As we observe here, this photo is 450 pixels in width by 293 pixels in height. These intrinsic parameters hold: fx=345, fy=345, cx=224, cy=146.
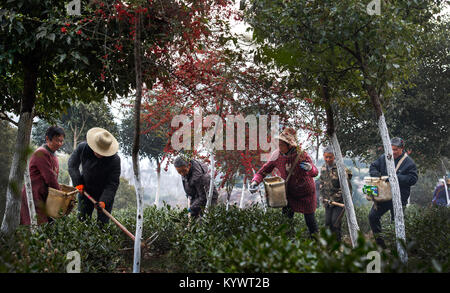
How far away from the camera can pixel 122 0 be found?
3.77 metres

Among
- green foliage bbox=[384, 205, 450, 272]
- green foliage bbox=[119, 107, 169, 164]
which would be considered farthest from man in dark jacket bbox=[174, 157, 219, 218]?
green foliage bbox=[119, 107, 169, 164]

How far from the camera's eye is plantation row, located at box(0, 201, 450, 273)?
2.21 meters

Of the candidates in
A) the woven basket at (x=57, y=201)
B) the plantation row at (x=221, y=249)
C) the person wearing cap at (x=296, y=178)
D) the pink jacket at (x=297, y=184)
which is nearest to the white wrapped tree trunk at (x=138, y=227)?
the plantation row at (x=221, y=249)

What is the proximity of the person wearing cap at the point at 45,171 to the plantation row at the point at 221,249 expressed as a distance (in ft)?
2.98

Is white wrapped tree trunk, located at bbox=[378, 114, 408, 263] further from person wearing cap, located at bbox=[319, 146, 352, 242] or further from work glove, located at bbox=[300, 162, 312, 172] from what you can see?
person wearing cap, located at bbox=[319, 146, 352, 242]

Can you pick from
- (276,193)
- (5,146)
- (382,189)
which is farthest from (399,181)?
(5,146)

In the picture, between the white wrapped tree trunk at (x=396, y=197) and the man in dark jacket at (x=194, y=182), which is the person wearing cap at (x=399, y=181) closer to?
the white wrapped tree trunk at (x=396, y=197)

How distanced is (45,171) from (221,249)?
11.6 ft

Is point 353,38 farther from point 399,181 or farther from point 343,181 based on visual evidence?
point 399,181

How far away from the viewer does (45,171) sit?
5.22 metres

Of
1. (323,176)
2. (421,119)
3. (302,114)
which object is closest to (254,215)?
(302,114)

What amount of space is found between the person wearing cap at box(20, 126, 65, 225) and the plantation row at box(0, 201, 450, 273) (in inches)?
35.7

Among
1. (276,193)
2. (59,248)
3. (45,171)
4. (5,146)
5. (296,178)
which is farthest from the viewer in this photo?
(5,146)
